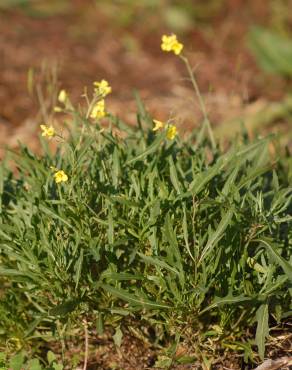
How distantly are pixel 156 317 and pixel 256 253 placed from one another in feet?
1.39

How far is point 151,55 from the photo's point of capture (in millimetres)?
6793

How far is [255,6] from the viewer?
23.2ft

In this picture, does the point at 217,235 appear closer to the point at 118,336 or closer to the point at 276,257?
the point at 276,257

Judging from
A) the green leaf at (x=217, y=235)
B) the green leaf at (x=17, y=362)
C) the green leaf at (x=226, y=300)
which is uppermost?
the green leaf at (x=217, y=235)

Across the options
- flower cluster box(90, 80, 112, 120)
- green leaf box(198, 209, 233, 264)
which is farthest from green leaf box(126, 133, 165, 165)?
green leaf box(198, 209, 233, 264)

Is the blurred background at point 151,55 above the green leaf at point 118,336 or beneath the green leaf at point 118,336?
above

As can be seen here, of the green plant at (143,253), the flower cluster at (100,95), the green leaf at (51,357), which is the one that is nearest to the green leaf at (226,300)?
the green plant at (143,253)

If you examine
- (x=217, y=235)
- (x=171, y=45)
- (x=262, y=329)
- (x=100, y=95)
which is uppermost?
(x=171, y=45)

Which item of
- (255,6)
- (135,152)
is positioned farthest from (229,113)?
(135,152)

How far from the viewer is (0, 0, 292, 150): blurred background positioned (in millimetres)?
5457

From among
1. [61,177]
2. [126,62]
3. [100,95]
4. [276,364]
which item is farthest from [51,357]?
[126,62]

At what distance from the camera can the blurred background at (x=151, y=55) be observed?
A: 5457 millimetres

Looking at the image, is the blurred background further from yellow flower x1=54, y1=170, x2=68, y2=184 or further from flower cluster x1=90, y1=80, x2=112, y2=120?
yellow flower x1=54, y1=170, x2=68, y2=184

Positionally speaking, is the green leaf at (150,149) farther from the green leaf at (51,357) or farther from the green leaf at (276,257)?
the green leaf at (51,357)
